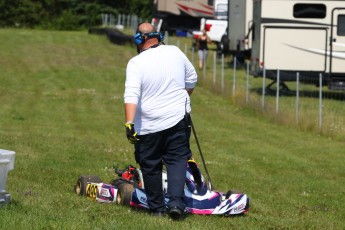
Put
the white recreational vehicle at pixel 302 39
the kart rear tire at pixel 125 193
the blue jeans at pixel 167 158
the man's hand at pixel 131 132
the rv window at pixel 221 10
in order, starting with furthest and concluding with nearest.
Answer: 1. the rv window at pixel 221 10
2. the white recreational vehicle at pixel 302 39
3. the kart rear tire at pixel 125 193
4. the blue jeans at pixel 167 158
5. the man's hand at pixel 131 132

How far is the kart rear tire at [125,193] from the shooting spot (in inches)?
382

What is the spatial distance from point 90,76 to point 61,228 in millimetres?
27210

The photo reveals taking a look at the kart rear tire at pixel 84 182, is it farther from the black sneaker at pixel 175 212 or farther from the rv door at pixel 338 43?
the rv door at pixel 338 43

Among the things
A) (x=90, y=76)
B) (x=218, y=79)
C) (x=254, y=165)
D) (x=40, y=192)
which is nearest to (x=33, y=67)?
(x=90, y=76)

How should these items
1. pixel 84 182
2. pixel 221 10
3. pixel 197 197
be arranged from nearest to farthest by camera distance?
pixel 197 197 < pixel 84 182 < pixel 221 10

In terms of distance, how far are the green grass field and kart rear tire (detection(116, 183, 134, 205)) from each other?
22 cm

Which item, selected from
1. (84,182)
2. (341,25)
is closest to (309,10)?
(341,25)

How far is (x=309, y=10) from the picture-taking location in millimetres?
28031

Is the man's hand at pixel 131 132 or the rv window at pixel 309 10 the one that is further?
the rv window at pixel 309 10

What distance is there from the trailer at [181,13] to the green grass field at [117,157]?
19.8 m

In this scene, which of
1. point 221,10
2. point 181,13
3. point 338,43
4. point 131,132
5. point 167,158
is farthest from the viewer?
point 181,13

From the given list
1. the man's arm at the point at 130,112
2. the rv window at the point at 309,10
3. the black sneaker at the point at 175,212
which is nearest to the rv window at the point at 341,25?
the rv window at the point at 309,10

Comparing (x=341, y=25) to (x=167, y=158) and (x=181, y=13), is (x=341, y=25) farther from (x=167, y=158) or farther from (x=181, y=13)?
(x=181, y=13)

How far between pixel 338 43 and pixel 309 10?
4.71 ft
